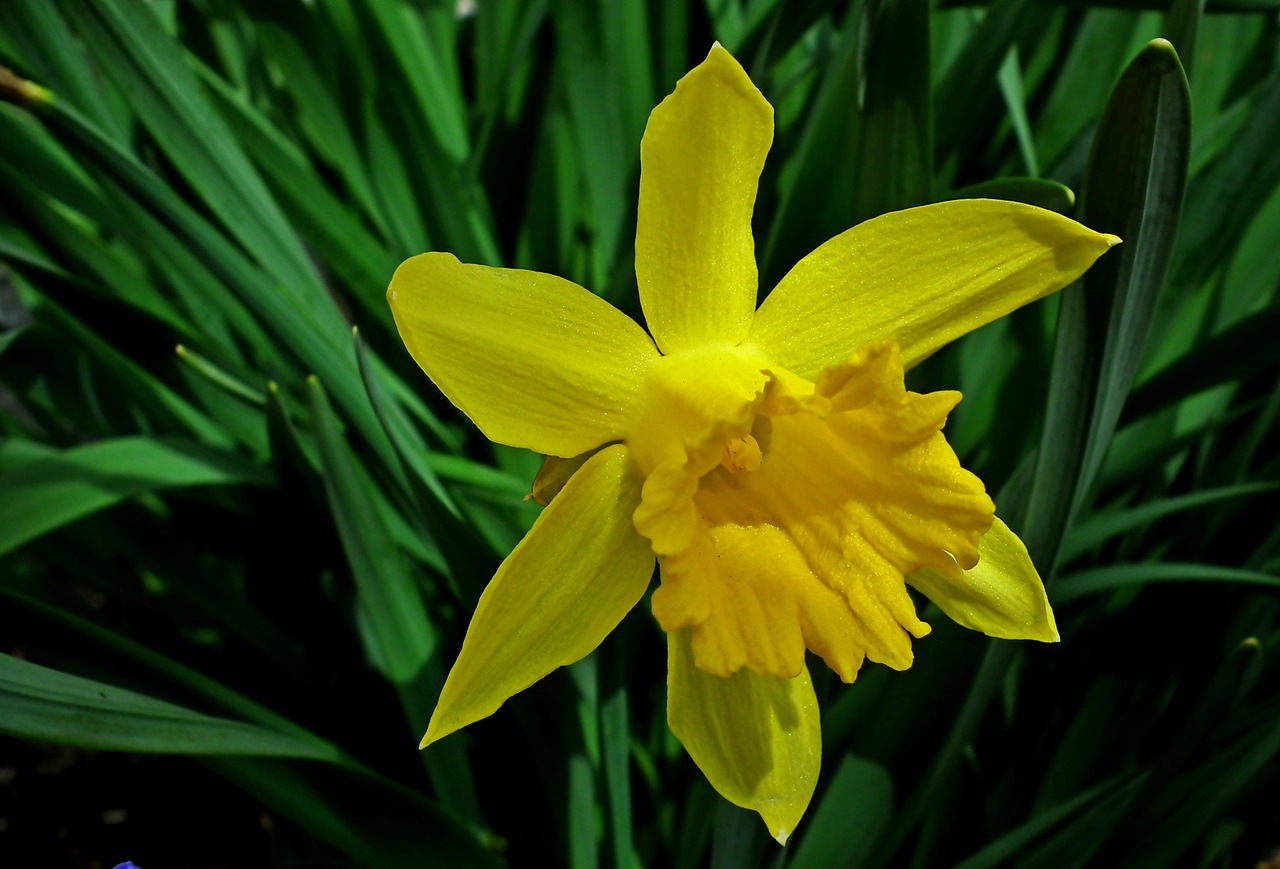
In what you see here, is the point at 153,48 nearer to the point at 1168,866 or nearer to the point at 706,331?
the point at 706,331

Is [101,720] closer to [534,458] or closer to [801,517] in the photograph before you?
[801,517]

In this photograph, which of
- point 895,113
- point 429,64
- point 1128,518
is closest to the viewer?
point 895,113

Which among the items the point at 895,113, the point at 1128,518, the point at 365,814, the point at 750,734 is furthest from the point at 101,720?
the point at 1128,518

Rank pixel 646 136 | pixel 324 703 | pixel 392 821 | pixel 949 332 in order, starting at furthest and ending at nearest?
pixel 324 703 < pixel 392 821 < pixel 949 332 < pixel 646 136

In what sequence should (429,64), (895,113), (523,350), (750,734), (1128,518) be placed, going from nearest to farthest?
(523,350) → (750,734) → (895,113) → (1128,518) → (429,64)

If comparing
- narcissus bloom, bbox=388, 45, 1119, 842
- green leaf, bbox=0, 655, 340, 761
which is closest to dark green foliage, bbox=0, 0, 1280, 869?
green leaf, bbox=0, 655, 340, 761

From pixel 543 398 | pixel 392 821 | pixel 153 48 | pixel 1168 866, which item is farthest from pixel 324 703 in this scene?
pixel 1168 866
